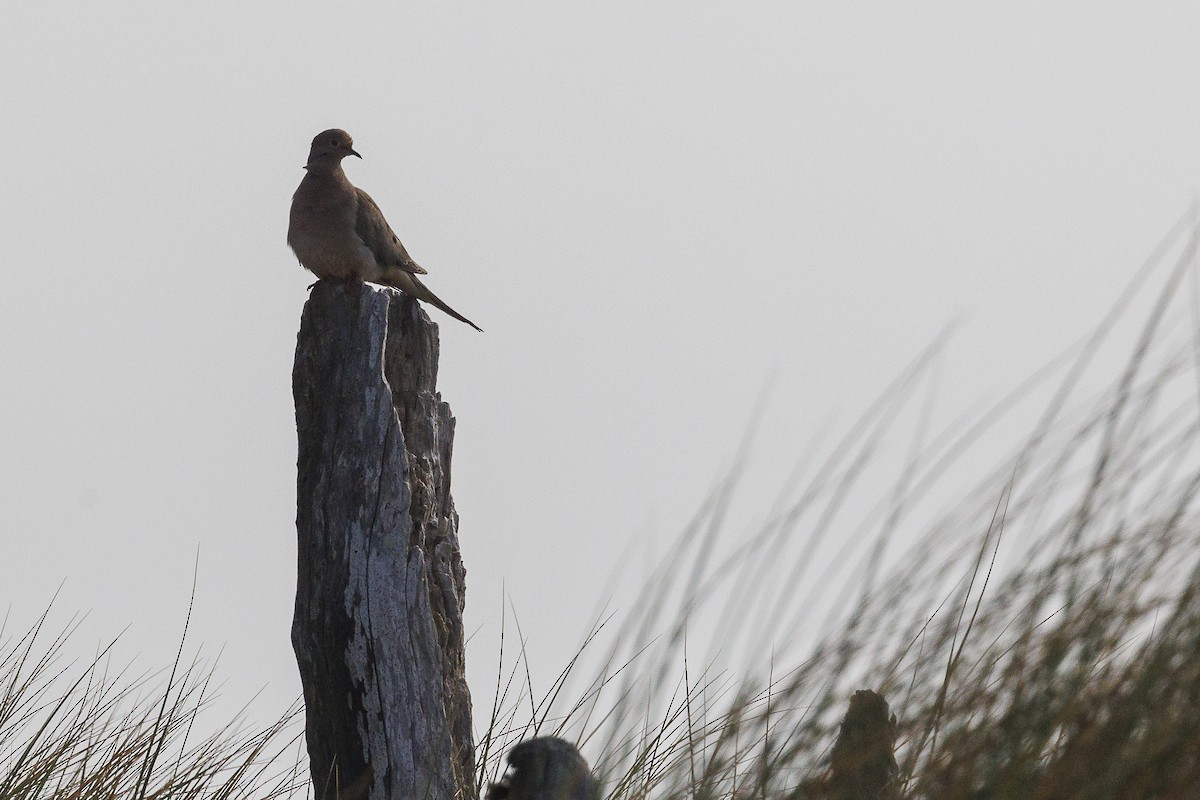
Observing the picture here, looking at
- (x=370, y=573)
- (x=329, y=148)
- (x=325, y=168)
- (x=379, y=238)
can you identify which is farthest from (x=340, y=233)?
(x=370, y=573)

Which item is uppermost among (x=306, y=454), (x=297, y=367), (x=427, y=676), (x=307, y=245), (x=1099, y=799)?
(x=307, y=245)

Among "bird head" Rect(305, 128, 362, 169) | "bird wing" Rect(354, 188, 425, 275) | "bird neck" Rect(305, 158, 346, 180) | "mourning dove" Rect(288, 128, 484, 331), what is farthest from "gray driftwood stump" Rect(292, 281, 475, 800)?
"bird head" Rect(305, 128, 362, 169)

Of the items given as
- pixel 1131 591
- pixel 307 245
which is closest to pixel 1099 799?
Result: pixel 1131 591

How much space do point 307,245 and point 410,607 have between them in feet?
8.20

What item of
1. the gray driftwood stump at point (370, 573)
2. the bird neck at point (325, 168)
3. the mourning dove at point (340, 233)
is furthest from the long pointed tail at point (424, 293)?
the gray driftwood stump at point (370, 573)

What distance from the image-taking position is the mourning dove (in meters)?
6.44

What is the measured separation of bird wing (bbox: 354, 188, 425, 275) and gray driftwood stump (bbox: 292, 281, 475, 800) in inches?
63.1

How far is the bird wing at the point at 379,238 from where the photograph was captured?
6.57 m

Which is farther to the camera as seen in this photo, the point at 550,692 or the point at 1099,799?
the point at 550,692

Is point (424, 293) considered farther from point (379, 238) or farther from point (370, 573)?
point (370, 573)

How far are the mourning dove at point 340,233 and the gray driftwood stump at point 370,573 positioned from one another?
139cm

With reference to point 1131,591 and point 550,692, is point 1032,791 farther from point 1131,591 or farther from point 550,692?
point 550,692

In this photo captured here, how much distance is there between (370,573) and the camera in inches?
181

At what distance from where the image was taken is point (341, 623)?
4.61 m
